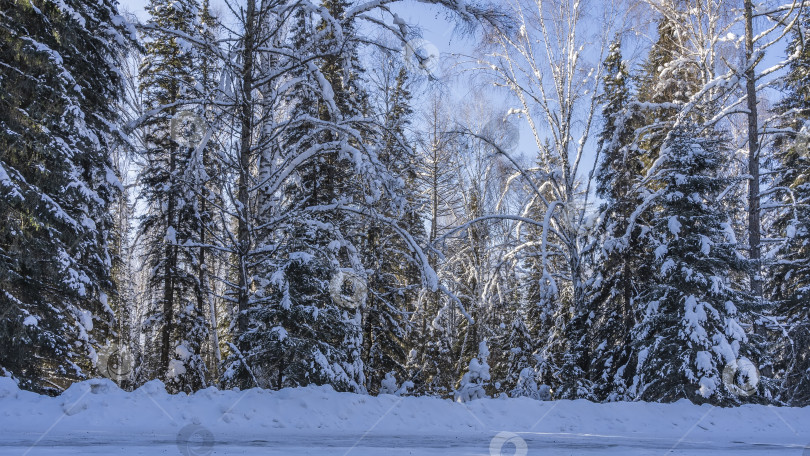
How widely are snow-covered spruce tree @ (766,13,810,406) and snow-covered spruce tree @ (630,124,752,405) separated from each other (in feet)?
17.6

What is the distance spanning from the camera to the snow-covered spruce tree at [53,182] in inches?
351

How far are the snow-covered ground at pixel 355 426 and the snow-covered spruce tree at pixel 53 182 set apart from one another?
134 inches

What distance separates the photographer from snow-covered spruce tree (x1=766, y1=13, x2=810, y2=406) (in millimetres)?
15078

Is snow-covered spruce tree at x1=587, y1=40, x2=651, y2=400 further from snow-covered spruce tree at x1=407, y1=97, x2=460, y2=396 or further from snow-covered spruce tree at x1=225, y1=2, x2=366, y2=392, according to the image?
snow-covered spruce tree at x1=225, y1=2, x2=366, y2=392

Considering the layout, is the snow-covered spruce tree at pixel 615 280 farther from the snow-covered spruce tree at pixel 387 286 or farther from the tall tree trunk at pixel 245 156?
the tall tree trunk at pixel 245 156

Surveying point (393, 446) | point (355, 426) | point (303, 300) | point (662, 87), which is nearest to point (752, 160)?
point (662, 87)

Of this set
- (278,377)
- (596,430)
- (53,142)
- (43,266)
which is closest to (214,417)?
(278,377)

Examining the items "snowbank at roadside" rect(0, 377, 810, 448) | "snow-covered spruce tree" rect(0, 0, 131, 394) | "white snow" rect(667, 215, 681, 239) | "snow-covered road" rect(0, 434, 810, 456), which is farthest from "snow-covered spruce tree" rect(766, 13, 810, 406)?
"snow-covered spruce tree" rect(0, 0, 131, 394)

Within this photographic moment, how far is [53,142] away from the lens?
9.70 meters

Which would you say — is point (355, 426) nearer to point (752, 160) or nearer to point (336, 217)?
point (336, 217)

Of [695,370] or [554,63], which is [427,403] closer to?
[695,370]

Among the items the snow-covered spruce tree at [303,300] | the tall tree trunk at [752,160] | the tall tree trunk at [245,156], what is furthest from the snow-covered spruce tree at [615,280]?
the tall tree trunk at [245,156]

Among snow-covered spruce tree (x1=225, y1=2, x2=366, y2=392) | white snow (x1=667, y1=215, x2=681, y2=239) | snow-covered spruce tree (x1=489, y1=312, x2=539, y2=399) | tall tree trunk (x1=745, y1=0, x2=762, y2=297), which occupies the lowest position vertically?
snow-covered spruce tree (x1=489, y1=312, x2=539, y2=399)

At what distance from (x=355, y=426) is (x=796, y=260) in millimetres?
15410
